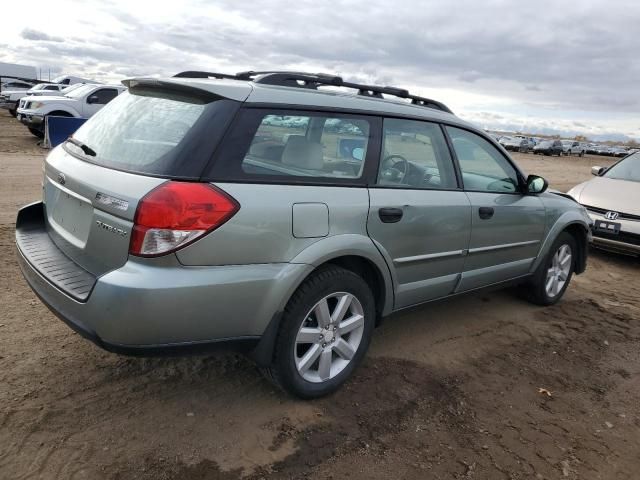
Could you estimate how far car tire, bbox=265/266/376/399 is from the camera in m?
2.84

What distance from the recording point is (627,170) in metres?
8.09

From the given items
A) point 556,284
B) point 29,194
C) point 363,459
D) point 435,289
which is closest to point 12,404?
point 363,459

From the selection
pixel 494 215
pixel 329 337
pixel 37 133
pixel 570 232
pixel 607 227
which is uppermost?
pixel 494 215

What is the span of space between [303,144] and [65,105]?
559 inches

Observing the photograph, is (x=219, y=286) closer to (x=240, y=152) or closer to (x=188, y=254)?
(x=188, y=254)

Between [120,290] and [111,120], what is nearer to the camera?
[120,290]

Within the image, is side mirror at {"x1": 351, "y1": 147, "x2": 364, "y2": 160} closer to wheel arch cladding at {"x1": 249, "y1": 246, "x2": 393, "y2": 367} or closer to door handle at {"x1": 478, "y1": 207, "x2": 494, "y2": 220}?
wheel arch cladding at {"x1": 249, "y1": 246, "x2": 393, "y2": 367}

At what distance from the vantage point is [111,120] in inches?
123

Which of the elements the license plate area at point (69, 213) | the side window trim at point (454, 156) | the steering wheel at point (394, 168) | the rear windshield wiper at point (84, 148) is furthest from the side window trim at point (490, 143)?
the license plate area at point (69, 213)

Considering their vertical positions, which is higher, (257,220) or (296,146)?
(296,146)

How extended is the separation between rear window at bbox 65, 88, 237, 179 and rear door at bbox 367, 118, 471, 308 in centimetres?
103

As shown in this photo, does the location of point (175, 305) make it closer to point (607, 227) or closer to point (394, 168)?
point (394, 168)

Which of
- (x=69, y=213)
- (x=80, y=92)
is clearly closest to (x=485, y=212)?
(x=69, y=213)

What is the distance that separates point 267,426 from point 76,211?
1507 millimetres
